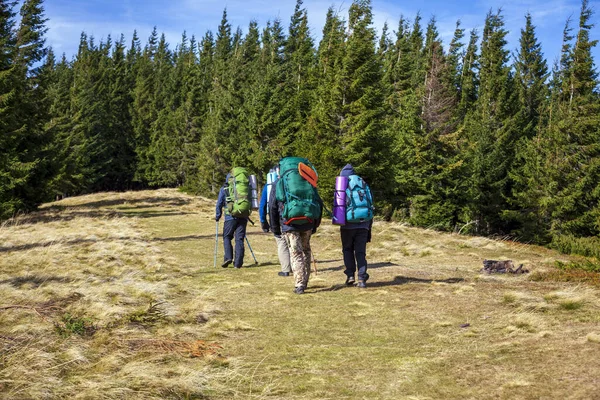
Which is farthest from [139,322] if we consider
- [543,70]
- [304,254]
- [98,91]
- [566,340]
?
[98,91]

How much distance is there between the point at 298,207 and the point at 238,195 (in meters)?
3.34

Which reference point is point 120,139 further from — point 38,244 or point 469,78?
point 38,244

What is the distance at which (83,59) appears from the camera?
8362 centimetres

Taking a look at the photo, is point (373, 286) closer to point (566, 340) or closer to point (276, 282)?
point (276, 282)

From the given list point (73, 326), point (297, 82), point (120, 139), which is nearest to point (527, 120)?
point (297, 82)

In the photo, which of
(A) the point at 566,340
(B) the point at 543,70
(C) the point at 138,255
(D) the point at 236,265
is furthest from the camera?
(B) the point at 543,70

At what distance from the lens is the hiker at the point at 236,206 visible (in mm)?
10836

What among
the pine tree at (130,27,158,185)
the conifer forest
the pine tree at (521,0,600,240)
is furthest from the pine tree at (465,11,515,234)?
the pine tree at (130,27,158,185)

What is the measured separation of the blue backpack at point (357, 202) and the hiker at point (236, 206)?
10.7 feet

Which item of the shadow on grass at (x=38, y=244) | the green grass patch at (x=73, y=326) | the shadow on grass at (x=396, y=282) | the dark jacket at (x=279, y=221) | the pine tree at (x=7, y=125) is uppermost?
the pine tree at (x=7, y=125)

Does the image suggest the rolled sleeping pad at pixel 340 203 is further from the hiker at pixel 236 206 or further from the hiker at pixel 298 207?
the hiker at pixel 236 206

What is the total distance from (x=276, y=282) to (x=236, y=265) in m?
2.13

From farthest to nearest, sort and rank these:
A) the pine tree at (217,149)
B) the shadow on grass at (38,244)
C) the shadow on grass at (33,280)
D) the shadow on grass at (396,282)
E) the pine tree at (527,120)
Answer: the pine tree at (217,149), the pine tree at (527,120), the shadow on grass at (38,244), the shadow on grass at (396,282), the shadow on grass at (33,280)

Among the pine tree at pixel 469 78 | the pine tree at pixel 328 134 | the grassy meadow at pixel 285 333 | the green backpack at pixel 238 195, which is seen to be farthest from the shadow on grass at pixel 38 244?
the pine tree at pixel 469 78
